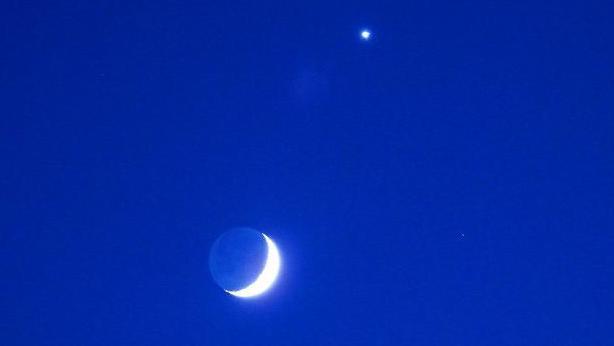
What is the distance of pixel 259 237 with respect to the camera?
698cm

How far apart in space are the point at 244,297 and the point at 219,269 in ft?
0.89

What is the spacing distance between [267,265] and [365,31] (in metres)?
1.80

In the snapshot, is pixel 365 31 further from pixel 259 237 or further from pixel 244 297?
pixel 244 297

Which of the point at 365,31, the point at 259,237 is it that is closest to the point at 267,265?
the point at 259,237

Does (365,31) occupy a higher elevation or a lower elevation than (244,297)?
higher

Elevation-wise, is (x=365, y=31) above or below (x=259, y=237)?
above

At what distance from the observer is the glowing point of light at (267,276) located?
6.97 metres

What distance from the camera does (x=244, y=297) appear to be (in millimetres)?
7008

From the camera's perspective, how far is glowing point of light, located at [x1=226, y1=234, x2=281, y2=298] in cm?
697

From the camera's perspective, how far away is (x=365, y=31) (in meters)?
6.95

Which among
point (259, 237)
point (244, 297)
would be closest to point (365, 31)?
point (259, 237)

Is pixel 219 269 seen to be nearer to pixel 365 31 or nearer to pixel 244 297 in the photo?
pixel 244 297

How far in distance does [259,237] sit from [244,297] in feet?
1.46

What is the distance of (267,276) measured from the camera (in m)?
6.99
